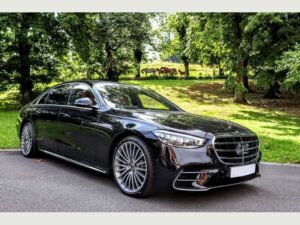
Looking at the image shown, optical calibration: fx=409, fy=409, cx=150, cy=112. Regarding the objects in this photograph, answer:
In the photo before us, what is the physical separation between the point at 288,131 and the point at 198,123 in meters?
7.91

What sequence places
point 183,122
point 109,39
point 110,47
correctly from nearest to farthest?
1. point 183,122
2. point 109,39
3. point 110,47

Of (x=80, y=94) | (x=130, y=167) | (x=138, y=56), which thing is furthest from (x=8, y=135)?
(x=138, y=56)

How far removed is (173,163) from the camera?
472 centimetres

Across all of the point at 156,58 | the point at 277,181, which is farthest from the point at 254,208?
the point at 156,58

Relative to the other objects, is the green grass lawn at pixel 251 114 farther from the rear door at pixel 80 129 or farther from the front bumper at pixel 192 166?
the front bumper at pixel 192 166

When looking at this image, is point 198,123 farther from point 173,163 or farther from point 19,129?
point 19,129

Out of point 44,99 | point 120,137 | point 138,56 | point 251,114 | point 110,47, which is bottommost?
point 251,114

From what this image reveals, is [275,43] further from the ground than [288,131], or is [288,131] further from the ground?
[275,43]

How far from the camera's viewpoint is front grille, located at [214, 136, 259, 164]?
16.1 feet

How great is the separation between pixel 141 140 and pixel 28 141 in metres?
3.32

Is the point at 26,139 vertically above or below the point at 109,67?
below

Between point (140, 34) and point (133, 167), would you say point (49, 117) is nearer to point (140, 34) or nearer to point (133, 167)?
point (133, 167)

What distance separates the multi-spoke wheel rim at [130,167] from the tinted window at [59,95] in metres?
1.82

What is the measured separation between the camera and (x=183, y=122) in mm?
5367
